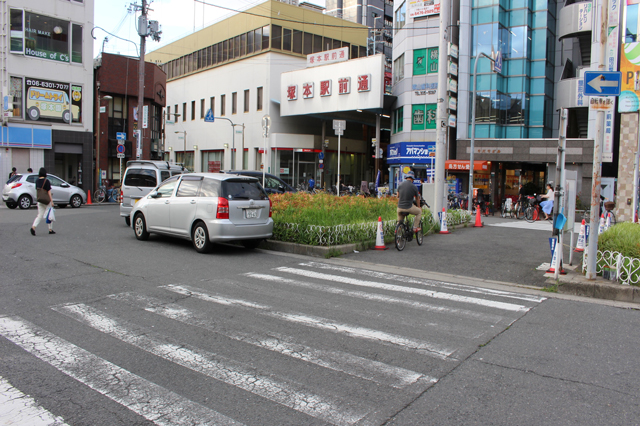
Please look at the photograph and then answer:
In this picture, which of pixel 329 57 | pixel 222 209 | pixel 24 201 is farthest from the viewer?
pixel 329 57

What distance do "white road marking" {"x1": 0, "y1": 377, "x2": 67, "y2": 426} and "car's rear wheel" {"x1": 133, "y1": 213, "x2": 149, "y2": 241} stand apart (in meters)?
9.09

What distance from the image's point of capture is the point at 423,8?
34.4m

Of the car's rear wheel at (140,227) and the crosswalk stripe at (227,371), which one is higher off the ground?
the car's rear wheel at (140,227)

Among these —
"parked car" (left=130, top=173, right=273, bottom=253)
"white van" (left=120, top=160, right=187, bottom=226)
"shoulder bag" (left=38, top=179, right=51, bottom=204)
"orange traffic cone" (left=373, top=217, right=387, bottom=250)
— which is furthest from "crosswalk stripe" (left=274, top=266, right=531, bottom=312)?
"white van" (left=120, top=160, right=187, bottom=226)

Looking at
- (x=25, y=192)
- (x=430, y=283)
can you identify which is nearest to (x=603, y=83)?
(x=430, y=283)

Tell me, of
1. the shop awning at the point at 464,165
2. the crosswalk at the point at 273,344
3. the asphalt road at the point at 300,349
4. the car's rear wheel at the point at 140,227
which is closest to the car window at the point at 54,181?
the car's rear wheel at the point at 140,227

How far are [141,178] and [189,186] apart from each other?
5.98 meters

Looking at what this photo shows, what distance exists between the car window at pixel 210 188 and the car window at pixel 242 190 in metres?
0.16

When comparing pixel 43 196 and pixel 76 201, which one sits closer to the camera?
pixel 43 196

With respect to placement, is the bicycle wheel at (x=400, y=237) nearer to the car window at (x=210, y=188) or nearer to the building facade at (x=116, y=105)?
the car window at (x=210, y=188)

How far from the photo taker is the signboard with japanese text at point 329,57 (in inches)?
1533

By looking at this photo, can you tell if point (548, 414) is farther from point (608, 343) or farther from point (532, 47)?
point (532, 47)

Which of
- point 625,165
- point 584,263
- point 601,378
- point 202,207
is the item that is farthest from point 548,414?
point 625,165

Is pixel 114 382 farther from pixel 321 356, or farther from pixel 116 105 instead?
pixel 116 105
